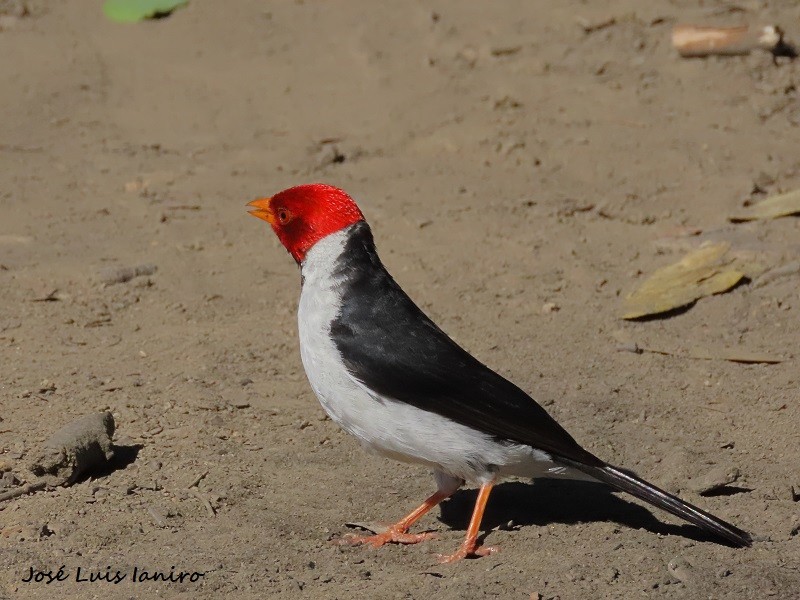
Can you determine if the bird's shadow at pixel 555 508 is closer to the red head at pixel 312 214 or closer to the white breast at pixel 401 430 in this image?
the white breast at pixel 401 430

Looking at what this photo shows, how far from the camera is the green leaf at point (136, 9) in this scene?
404 inches

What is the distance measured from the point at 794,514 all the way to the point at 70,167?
18.9ft

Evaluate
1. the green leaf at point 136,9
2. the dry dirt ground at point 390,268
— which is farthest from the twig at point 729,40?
the green leaf at point 136,9

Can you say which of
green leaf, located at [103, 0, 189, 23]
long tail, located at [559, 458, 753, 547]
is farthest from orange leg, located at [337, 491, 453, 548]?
green leaf, located at [103, 0, 189, 23]

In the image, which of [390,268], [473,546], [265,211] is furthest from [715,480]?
[390,268]

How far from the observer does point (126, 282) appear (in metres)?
7.13

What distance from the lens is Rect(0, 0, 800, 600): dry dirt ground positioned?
477cm

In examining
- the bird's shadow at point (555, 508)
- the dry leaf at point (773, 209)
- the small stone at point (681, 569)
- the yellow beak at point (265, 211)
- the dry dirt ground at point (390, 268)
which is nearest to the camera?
the small stone at point (681, 569)

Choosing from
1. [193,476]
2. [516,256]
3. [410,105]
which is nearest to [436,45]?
[410,105]

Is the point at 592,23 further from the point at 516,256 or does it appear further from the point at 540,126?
the point at 516,256

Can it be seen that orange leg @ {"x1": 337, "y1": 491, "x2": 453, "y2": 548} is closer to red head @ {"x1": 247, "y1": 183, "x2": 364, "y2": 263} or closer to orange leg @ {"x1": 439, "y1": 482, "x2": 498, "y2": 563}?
orange leg @ {"x1": 439, "y1": 482, "x2": 498, "y2": 563}

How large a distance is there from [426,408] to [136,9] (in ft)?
21.9

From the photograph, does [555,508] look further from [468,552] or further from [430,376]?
[430,376]

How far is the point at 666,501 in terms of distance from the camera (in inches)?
188
